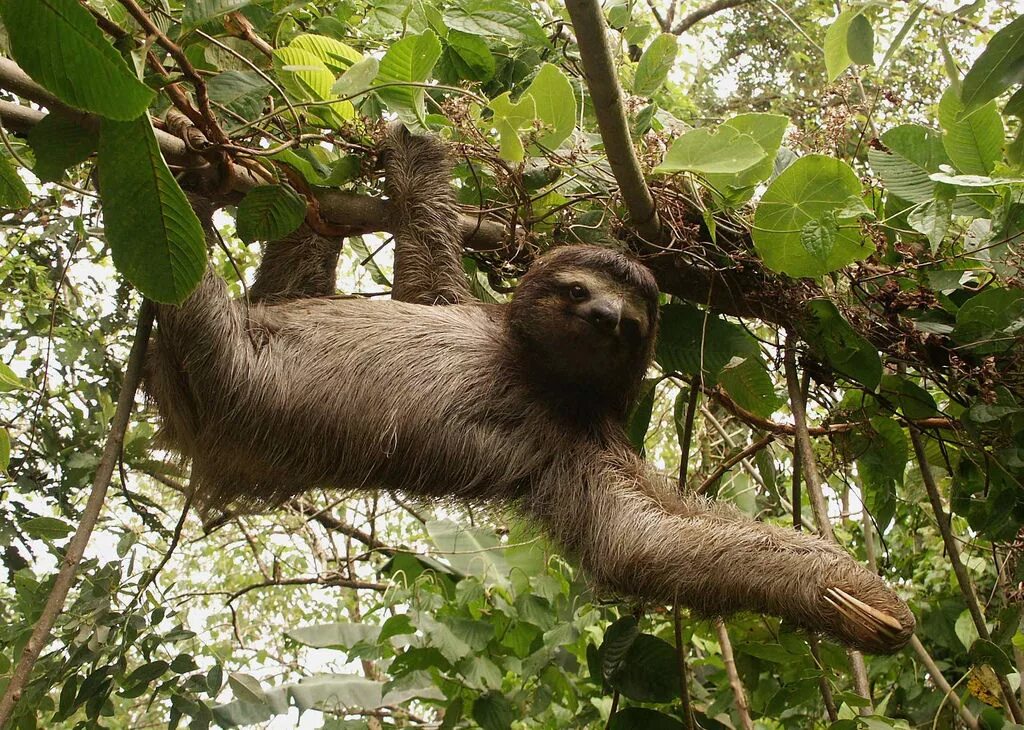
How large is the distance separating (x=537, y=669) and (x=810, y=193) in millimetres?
3516

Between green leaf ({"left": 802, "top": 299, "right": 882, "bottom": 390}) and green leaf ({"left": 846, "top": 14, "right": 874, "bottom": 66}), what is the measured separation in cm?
111

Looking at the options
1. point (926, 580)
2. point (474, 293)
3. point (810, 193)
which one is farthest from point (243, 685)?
point (926, 580)

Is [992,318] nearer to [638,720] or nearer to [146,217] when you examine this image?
[638,720]

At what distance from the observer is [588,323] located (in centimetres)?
445

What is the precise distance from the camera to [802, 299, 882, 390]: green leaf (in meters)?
4.25

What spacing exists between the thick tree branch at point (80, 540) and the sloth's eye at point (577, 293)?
199 cm

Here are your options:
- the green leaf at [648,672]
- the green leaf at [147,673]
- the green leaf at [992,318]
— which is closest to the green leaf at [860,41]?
the green leaf at [992,318]

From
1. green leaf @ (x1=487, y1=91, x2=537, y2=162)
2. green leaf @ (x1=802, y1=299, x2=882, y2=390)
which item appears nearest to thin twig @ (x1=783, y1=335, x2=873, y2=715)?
green leaf @ (x1=802, y1=299, x2=882, y2=390)

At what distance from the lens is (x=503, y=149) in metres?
3.94

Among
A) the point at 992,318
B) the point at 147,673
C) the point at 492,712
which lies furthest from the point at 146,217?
the point at 492,712

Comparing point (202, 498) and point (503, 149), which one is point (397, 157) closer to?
point (503, 149)

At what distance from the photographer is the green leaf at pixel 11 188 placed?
3268 millimetres

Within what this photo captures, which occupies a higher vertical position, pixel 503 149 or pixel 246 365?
pixel 503 149

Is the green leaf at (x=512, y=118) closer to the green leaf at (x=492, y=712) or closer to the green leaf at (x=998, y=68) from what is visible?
the green leaf at (x=998, y=68)
